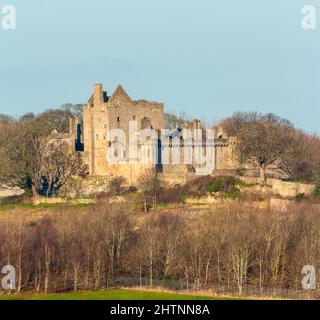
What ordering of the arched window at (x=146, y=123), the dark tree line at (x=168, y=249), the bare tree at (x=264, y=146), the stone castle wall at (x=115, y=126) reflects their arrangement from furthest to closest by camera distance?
the stone castle wall at (x=115, y=126)
the arched window at (x=146, y=123)
the bare tree at (x=264, y=146)
the dark tree line at (x=168, y=249)

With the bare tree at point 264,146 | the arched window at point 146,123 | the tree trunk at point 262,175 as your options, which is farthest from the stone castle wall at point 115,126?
the tree trunk at point 262,175

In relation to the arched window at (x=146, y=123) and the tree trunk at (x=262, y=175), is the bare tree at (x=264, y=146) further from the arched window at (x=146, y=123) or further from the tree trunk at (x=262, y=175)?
the arched window at (x=146, y=123)

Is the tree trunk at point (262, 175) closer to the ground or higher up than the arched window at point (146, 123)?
closer to the ground

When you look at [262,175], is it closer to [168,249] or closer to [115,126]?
[115,126]

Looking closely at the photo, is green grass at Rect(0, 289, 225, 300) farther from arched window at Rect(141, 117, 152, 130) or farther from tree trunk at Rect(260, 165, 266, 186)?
arched window at Rect(141, 117, 152, 130)

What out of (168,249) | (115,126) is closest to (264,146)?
(115,126)

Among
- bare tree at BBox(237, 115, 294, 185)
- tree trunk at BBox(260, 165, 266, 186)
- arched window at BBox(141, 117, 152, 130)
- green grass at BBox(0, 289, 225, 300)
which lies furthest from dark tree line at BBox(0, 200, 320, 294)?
arched window at BBox(141, 117, 152, 130)

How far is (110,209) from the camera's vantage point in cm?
5288

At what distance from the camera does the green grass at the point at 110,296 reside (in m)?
41.4

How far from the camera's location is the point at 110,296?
138 feet
